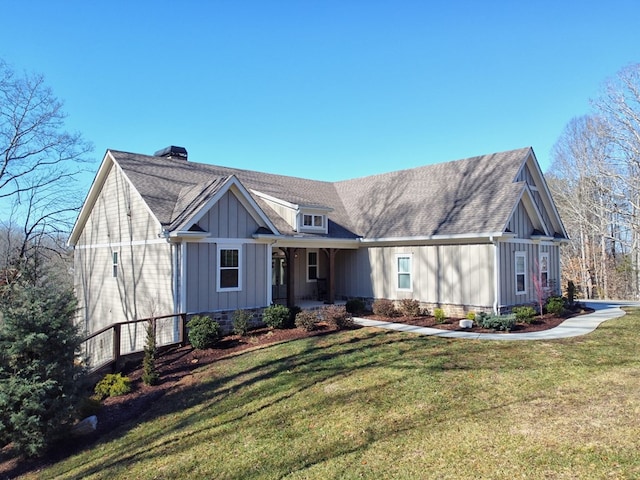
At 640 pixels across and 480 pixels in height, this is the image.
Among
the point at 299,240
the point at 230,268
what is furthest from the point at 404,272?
the point at 230,268

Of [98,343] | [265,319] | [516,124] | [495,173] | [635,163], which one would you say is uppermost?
[516,124]

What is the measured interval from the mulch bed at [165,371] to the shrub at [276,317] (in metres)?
0.28

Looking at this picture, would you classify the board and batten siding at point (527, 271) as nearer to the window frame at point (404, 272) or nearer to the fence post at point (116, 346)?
the window frame at point (404, 272)

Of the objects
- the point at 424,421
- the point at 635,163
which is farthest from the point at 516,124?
the point at 424,421

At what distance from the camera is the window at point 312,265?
751 inches

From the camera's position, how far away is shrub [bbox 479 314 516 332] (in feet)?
40.3

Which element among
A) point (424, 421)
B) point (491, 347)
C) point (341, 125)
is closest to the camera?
point (424, 421)

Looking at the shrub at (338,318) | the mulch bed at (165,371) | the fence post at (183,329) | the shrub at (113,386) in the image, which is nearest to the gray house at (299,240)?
the fence post at (183,329)

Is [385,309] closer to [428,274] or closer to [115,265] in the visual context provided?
[428,274]

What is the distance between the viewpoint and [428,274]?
15.6m

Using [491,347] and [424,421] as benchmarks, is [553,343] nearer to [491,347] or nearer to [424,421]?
[491,347]

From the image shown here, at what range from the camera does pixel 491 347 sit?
33.2ft

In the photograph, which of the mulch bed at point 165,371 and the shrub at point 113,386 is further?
the shrub at point 113,386

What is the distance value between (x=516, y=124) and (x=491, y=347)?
1688 centimetres
